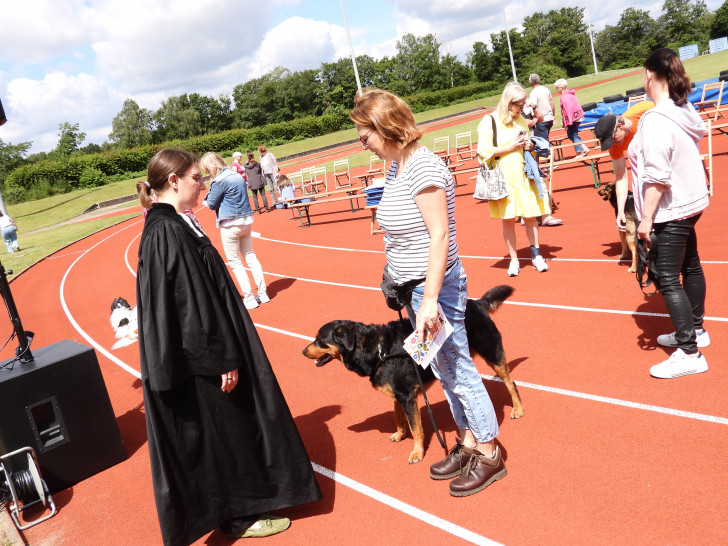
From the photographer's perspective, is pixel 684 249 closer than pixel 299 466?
No

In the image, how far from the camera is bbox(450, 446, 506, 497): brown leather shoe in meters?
3.50

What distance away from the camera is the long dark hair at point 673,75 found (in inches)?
158

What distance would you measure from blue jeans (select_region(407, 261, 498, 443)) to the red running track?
51cm

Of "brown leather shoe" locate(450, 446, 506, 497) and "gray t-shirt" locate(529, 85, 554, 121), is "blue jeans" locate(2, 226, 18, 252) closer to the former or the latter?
"gray t-shirt" locate(529, 85, 554, 121)

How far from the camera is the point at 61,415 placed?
455 centimetres

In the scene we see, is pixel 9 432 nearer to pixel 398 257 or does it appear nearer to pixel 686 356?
pixel 398 257

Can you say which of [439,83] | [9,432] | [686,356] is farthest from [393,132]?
[439,83]

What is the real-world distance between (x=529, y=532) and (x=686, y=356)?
2.22 meters

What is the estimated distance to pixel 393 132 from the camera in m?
3.00

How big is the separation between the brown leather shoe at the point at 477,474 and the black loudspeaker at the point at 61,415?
309 centimetres

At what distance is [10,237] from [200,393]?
22701 mm

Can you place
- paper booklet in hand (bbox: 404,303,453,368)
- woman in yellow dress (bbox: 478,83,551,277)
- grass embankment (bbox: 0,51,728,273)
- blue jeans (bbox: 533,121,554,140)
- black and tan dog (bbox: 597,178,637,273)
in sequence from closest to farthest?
paper booklet in hand (bbox: 404,303,453,368) → black and tan dog (bbox: 597,178,637,273) → woman in yellow dress (bbox: 478,83,551,277) → blue jeans (bbox: 533,121,554,140) → grass embankment (bbox: 0,51,728,273)

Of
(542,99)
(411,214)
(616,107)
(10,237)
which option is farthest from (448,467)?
(10,237)

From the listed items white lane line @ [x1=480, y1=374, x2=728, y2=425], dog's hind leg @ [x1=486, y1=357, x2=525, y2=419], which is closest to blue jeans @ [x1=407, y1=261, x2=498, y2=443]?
dog's hind leg @ [x1=486, y1=357, x2=525, y2=419]
